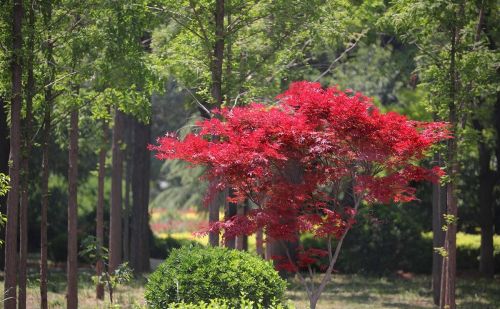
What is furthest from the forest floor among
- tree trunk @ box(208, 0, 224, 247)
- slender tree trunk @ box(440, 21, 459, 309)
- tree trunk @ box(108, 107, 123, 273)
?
slender tree trunk @ box(440, 21, 459, 309)

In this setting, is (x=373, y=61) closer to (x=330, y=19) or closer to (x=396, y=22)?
(x=330, y=19)

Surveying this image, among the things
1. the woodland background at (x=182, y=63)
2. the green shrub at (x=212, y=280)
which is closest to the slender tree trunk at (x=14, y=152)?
the woodland background at (x=182, y=63)

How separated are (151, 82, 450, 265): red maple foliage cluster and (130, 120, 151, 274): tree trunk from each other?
12.9 meters

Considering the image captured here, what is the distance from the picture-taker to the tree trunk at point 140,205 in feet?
82.7

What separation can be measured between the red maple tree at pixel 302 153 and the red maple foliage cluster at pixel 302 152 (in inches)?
0.5

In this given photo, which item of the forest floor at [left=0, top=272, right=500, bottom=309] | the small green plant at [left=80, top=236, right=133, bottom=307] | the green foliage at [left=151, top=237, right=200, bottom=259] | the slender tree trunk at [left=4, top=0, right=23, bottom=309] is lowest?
the forest floor at [left=0, top=272, right=500, bottom=309]

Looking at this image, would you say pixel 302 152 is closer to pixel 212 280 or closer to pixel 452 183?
pixel 212 280

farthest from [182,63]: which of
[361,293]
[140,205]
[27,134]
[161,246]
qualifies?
[161,246]

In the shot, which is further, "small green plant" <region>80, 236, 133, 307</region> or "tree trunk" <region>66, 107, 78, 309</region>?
"tree trunk" <region>66, 107, 78, 309</region>

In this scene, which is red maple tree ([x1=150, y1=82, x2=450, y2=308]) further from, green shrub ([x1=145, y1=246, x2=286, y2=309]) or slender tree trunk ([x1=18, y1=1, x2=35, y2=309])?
slender tree trunk ([x1=18, y1=1, x2=35, y2=309])

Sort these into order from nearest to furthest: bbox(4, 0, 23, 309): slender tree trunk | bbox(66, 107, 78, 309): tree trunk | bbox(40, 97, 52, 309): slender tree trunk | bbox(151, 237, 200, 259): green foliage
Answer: bbox(4, 0, 23, 309): slender tree trunk → bbox(40, 97, 52, 309): slender tree trunk → bbox(66, 107, 78, 309): tree trunk → bbox(151, 237, 200, 259): green foliage

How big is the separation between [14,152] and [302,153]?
12.9 feet

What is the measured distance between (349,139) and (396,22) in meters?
2.48

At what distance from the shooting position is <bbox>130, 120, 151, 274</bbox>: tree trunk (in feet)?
82.7
